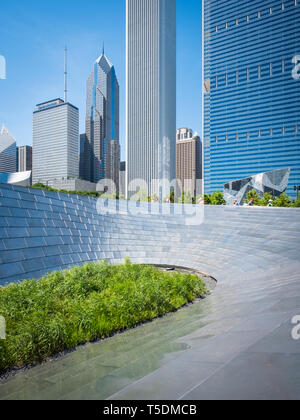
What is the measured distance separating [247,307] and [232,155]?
119075mm

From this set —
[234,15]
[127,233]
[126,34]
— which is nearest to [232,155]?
[234,15]

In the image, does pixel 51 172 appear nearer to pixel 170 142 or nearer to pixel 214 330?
pixel 170 142

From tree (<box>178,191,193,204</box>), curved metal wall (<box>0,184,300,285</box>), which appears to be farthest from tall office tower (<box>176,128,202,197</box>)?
curved metal wall (<box>0,184,300,285</box>)

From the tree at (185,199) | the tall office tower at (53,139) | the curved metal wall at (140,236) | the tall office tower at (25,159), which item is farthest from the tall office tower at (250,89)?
the curved metal wall at (140,236)

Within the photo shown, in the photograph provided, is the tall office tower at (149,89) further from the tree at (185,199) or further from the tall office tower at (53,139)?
the tree at (185,199)

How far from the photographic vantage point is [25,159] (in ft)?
464

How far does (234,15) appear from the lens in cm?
10994

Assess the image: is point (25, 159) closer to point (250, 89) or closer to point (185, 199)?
point (250, 89)

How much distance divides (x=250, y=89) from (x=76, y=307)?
122m

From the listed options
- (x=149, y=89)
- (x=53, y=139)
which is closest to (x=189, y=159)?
(x=149, y=89)

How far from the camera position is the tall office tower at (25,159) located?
14162 cm
